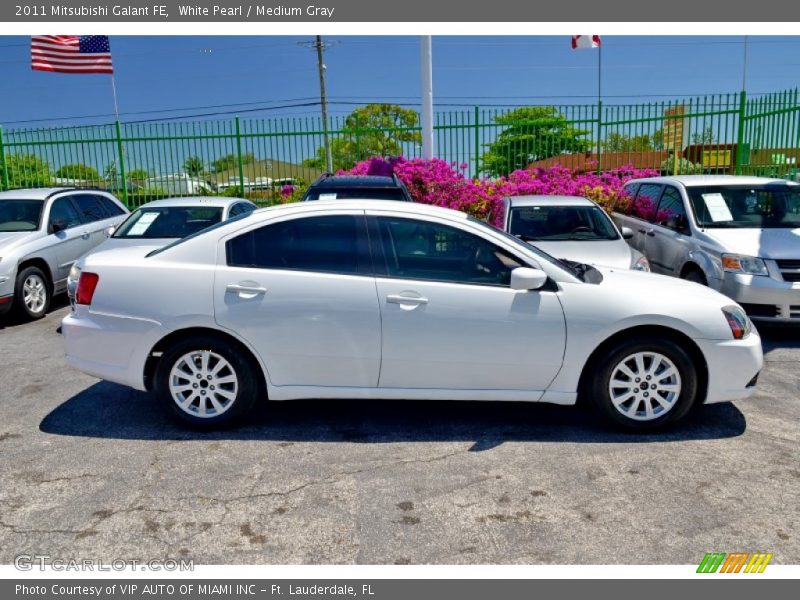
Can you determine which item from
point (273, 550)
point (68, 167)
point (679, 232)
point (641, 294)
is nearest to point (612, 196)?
point (679, 232)

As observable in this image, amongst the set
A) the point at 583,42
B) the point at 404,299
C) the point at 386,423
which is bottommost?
the point at 386,423

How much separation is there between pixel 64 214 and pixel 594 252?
278 inches

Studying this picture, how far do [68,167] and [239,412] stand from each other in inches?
533

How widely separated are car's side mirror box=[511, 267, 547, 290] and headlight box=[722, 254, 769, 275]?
360cm

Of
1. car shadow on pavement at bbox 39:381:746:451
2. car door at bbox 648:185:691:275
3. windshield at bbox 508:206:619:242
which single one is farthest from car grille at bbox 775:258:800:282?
car shadow on pavement at bbox 39:381:746:451

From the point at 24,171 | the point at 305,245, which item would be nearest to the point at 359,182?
the point at 305,245

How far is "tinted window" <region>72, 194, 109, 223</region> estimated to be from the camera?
994cm

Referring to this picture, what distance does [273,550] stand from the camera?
129 inches

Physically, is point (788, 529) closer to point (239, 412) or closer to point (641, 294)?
point (641, 294)

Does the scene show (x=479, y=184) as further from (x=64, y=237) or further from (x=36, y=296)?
(x=36, y=296)

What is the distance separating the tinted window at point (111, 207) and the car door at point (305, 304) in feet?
22.6

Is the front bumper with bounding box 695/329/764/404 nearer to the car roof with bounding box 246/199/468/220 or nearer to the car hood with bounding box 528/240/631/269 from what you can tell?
the car roof with bounding box 246/199/468/220

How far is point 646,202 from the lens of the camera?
938 cm

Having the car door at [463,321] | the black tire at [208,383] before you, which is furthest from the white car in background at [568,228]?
the black tire at [208,383]
